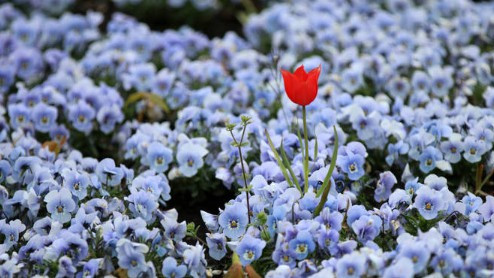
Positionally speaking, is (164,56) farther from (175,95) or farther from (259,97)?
(259,97)

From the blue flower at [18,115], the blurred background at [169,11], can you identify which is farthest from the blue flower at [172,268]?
the blurred background at [169,11]

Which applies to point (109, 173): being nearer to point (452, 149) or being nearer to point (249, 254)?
point (249, 254)

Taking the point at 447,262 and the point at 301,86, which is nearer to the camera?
the point at 447,262

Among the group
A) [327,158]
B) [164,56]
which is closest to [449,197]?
[327,158]

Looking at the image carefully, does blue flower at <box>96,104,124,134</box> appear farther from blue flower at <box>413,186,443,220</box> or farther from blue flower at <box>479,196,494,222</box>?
blue flower at <box>479,196,494,222</box>

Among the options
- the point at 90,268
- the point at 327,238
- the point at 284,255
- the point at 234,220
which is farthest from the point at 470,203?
the point at 90,268

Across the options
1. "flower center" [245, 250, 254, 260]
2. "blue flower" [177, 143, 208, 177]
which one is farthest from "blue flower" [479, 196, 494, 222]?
"blue flower" [177, 143, 208, 177]
